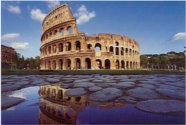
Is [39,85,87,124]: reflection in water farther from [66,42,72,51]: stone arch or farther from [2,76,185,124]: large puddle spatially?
[66,42,72,51]: stone arch

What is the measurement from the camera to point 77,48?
2611 centimetres

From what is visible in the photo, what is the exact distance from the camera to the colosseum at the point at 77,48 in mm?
23953

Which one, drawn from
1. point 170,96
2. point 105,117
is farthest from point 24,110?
point 170,96

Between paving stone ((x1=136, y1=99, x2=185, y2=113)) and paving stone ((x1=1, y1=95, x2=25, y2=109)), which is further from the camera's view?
paving stone ((x1=1, y1=95, x2=25, y2=109))

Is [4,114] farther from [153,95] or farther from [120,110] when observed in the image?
[153,95]

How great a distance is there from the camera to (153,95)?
360 cm

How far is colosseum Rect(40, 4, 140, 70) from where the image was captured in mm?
23953

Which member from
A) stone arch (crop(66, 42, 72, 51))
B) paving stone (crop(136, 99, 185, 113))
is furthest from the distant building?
paving stone (crop(136, 99, 185, 113))

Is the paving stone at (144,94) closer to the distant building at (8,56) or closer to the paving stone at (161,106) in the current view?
the paving stone at (161,106)

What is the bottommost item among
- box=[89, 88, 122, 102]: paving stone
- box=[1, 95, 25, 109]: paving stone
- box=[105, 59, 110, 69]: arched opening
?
box=[1, 95, 25, 109]: paving stone

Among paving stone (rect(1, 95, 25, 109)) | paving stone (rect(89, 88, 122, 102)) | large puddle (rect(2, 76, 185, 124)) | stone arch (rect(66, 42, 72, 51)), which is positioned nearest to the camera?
large puddle (rect(2, 76, 185, 124))

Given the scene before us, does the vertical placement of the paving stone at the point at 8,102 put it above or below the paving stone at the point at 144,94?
below

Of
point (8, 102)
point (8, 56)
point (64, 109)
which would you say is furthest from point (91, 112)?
point (8, 56)

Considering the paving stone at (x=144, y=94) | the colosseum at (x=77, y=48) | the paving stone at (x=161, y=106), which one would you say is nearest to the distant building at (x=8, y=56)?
the colosseum at (x=77, y=48)
